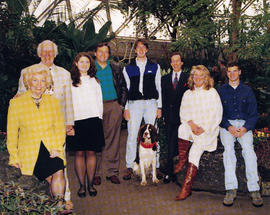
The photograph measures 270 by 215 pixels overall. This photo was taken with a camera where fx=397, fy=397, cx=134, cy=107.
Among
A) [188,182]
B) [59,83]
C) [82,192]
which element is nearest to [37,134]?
[59,83]

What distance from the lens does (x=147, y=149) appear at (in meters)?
5.39

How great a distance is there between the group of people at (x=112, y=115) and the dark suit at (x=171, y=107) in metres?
0.01

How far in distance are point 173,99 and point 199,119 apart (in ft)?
1.81

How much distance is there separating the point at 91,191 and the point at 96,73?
157 centimetres

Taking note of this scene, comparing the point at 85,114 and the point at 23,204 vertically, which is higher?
the point at 85,114

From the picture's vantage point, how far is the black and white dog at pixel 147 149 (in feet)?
17.5

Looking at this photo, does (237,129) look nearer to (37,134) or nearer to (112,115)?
(112,115)

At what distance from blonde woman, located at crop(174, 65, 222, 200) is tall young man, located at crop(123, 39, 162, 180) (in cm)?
58

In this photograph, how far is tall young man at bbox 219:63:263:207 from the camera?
4773 mm

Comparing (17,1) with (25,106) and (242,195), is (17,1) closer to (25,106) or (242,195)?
(25,106)

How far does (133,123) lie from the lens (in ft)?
18.5

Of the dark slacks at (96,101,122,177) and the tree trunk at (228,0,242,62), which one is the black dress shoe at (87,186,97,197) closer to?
the dark slacks at (96,101,122,177)

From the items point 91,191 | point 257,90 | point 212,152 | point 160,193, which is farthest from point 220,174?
point 257,90

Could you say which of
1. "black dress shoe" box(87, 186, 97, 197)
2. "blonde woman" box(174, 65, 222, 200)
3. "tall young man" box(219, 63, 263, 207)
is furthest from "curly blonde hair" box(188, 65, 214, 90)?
"black dress shoe" box(87, 186, 97, 197)
